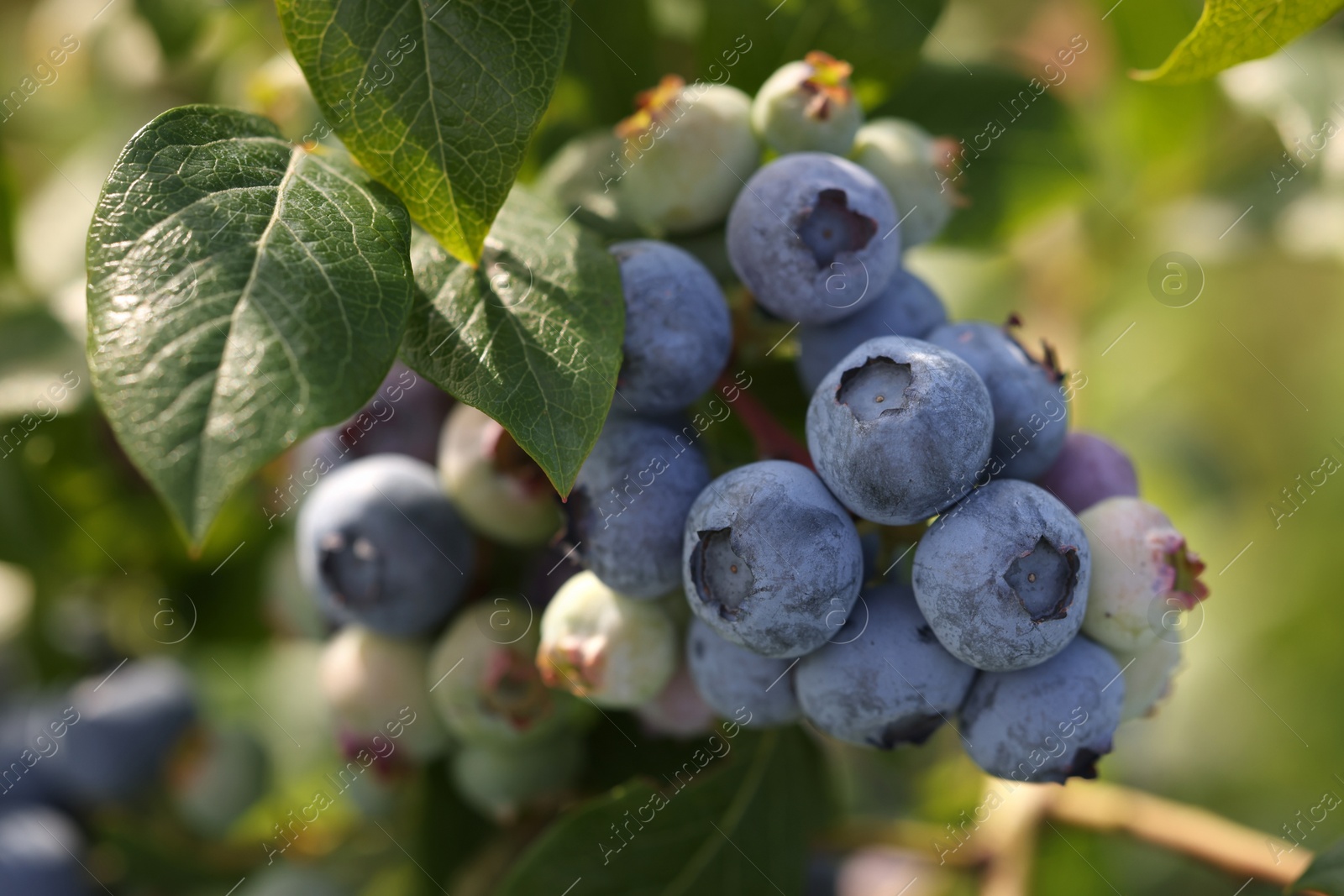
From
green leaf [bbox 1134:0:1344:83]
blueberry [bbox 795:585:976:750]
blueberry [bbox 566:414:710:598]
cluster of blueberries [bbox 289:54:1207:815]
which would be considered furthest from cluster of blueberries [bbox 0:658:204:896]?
green leaf [bbox 1134:0:1344:83]

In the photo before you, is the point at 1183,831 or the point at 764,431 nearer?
the point at 764,431

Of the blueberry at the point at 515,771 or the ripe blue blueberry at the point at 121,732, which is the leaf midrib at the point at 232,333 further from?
the ripe blue blueberry at the point at 121,732

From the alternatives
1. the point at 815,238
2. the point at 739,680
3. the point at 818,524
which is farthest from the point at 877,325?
the point at 739,680

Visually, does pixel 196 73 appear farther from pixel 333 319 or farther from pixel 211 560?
pixel 333 319

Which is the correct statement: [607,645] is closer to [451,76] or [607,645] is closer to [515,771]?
[515,771]

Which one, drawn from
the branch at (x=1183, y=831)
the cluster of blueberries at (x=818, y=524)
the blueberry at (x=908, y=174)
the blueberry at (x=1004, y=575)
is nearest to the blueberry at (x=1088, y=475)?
the cluster of blueberries at (x=818, y=524)
